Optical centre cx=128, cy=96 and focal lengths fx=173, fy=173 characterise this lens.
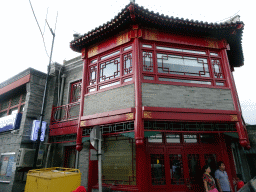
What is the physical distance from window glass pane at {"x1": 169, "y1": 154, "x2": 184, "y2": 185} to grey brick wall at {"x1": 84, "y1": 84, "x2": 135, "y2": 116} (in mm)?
2592

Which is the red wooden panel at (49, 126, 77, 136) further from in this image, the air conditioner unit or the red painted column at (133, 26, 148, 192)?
the red painted column at (133, 26, 148, 192)

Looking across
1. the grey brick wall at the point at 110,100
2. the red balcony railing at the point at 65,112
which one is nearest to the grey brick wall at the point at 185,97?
the grey brick wall at the point at 110,100

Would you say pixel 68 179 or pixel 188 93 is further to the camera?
pixel 188 93

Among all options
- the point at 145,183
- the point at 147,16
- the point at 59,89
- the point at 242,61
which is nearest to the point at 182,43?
the point at 147,16

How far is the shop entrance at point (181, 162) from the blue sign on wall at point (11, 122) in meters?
7.28

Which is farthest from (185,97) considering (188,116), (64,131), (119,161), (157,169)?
(64,131)

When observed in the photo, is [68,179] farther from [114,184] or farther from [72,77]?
[72,77]

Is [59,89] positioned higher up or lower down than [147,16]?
lower down

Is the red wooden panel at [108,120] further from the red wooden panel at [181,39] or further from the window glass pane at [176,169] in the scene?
the red wooden panel at [181,39]

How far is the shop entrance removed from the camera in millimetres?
6188

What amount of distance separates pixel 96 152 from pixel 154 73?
3824 mm

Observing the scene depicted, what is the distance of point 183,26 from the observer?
7062mm

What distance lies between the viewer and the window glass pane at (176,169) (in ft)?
20.6

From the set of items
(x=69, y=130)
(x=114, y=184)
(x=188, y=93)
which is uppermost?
(x=188, y=93)
